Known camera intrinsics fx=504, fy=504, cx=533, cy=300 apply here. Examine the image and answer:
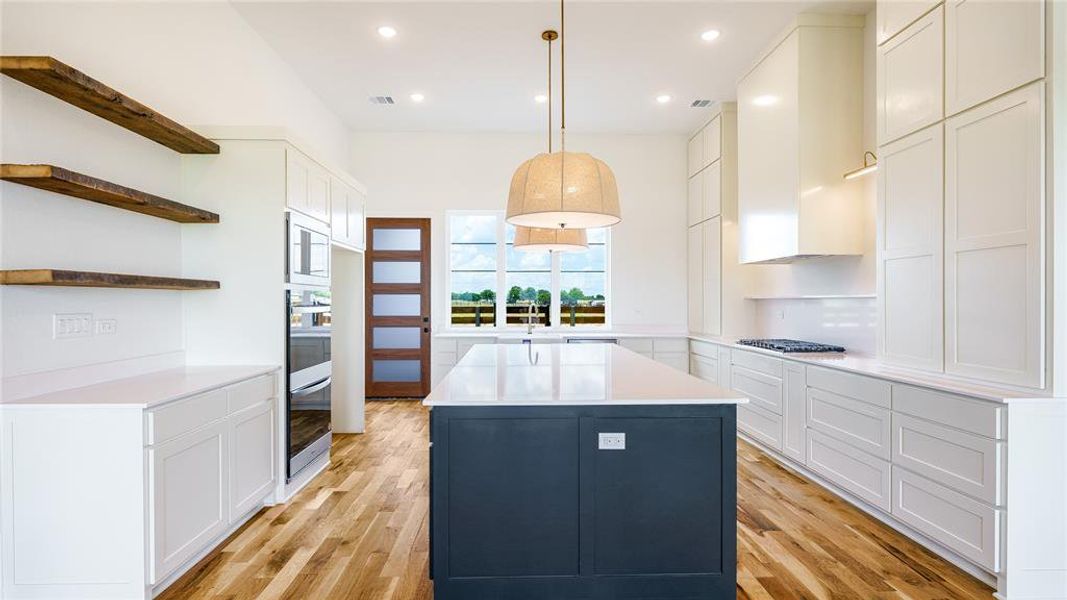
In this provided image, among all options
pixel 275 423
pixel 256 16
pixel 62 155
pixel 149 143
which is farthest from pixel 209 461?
pixel 256 16

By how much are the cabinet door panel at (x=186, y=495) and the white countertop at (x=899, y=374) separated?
350 cm

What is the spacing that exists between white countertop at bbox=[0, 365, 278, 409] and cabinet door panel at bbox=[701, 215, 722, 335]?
4335 millimetres

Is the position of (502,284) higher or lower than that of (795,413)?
higher

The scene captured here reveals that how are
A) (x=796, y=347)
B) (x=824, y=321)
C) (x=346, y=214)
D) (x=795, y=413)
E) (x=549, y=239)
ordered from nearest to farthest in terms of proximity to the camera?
(x=549, y=239) → (x=795, y=413) → (x=796, y=347) → (x=824, y=321) → (x=346, y=214)

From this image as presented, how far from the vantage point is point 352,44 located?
4086 mm

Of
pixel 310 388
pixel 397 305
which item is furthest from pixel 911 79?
pixel 397 305

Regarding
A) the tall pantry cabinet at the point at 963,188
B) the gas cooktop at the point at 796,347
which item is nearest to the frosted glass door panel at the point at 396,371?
the gas cooktop at the point at 796,347

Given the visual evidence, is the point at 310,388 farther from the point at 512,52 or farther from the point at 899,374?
the point at 899,374

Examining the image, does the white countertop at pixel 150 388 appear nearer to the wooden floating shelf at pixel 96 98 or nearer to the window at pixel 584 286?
the wooden floating shelf at pixel 96 98

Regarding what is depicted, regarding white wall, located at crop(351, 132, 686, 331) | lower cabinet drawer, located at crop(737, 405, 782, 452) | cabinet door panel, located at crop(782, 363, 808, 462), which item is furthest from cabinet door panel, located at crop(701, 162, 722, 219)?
cabinet door panel, located at crop(782, 363, 808, 462)

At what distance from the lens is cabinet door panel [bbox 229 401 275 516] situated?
2.67 meters

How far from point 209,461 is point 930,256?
382cm

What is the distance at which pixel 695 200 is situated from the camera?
239 inches

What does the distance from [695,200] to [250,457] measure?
206 inches
